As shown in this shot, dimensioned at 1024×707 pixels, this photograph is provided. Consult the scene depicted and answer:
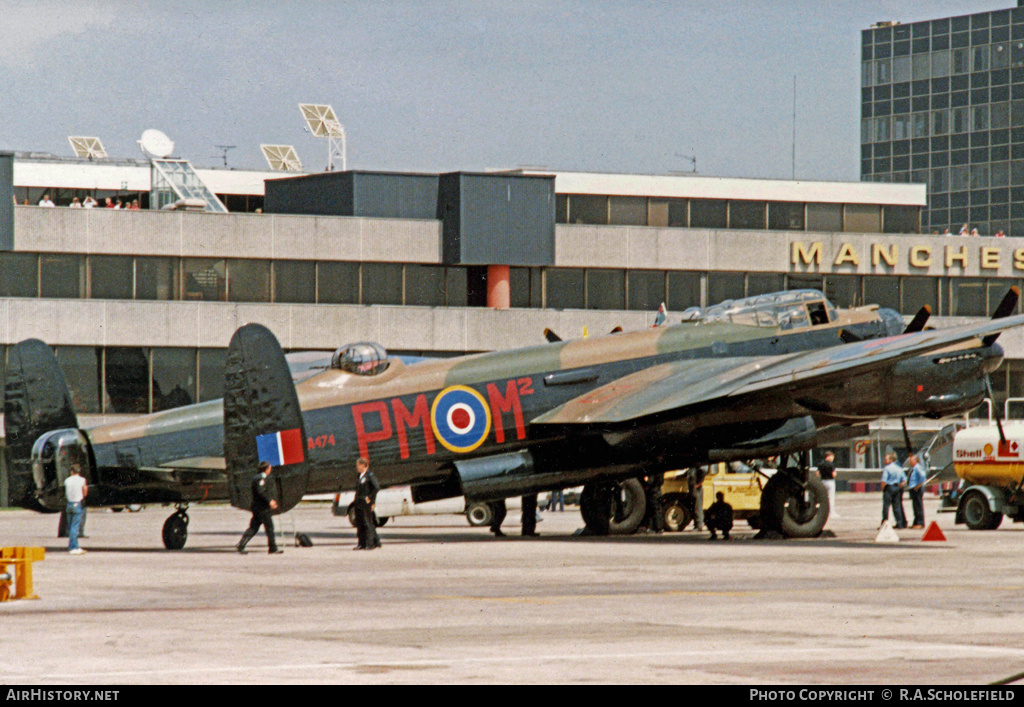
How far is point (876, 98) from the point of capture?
513ft

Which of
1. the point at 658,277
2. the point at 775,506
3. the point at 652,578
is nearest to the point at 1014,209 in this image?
the point at 658,277

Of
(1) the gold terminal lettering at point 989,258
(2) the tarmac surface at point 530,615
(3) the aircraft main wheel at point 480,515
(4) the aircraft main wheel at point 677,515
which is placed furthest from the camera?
(1) the gold terminal lettering at point 989,258

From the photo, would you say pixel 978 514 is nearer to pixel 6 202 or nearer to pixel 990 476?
pixel 990 476

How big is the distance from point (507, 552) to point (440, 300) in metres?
43.6

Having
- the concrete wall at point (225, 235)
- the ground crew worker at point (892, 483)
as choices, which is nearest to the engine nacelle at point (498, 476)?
the ground crew worker at point (892, 483)

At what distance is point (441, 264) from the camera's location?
69375mm

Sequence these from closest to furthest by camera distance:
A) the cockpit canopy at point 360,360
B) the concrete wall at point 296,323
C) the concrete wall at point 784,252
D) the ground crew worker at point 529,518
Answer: the cockpit canopy at point 360,360 → the ground crew worker at point 529,518 → the concrete wall at point 296,323 → the concrete wall at point 784,252

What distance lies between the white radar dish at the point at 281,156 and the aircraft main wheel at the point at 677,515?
57435 mm

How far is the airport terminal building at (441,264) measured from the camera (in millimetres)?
65062

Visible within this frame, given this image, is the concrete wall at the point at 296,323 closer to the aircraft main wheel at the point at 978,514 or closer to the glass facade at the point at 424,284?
the glass facade at the point at 424,284

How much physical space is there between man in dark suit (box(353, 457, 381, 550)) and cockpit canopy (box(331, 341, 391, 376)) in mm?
1819

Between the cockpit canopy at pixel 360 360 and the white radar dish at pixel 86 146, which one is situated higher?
the white radar dish at pixel 86 146

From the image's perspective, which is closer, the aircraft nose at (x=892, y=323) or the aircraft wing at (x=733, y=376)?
the aircraft wing at (x=733, y=376)

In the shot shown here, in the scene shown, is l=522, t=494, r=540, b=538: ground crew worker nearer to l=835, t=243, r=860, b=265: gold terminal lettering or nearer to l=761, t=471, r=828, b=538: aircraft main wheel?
l=761, t=471, r=828, b=538: aircraft main wheel
